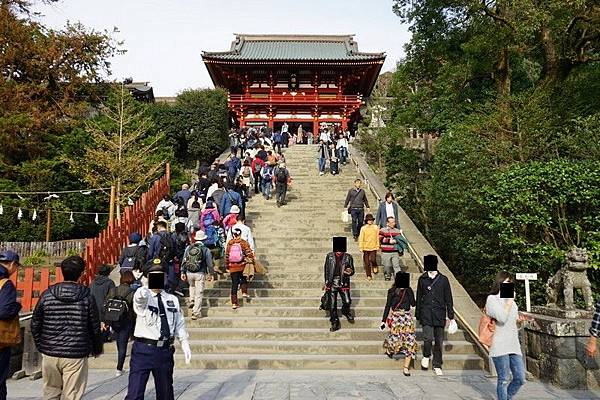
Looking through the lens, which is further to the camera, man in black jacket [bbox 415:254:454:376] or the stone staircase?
the stone staircase

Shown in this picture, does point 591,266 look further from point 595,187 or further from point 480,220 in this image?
point 480,220

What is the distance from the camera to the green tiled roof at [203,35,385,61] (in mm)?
32500

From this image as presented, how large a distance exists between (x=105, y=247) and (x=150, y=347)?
252 inches

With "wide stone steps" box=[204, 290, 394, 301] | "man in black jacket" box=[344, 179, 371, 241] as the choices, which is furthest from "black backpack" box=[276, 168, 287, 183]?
"wide stone steps" box=[204, 290, 394, 301]

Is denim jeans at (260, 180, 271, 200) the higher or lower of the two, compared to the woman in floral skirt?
higher

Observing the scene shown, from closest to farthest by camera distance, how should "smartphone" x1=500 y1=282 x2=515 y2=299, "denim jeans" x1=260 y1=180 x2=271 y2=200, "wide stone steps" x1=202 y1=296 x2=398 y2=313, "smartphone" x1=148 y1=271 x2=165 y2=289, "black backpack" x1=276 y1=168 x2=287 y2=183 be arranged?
1. "smartphone" x1=148 y1=271 x2=165 y2=289
2. "smartphone" x1=500 y1=282 x2=515 y2=299
3. "wide stone steps" x1=202 y1=296 x2=398 y2=313
4. "black backpack" x1=276 y1=168 x2=287 y2=183
5. "denim jeans" x1=260 y1=180 x2=271 y2=200

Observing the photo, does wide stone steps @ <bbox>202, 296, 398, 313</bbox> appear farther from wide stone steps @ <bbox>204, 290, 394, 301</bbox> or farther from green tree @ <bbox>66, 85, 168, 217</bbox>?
green tree @ <bbox>66, 85, 168, 217</bbox>

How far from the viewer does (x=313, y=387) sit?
614cm

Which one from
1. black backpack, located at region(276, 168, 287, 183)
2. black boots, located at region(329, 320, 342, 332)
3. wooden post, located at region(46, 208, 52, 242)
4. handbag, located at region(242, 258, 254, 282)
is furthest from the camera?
wooden post, located at region(46, 208, 52, 242)

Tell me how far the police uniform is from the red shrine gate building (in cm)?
2670

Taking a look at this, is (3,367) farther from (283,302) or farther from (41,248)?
(41,248)

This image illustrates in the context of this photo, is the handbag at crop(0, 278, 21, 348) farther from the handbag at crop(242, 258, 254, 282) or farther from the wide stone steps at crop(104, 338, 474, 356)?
the handbag at crop(242, 258, 254, 282)

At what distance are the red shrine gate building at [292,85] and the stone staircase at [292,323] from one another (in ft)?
64.1

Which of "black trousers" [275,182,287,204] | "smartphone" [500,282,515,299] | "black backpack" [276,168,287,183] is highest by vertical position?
"black backpack" [276,168,287,183]
